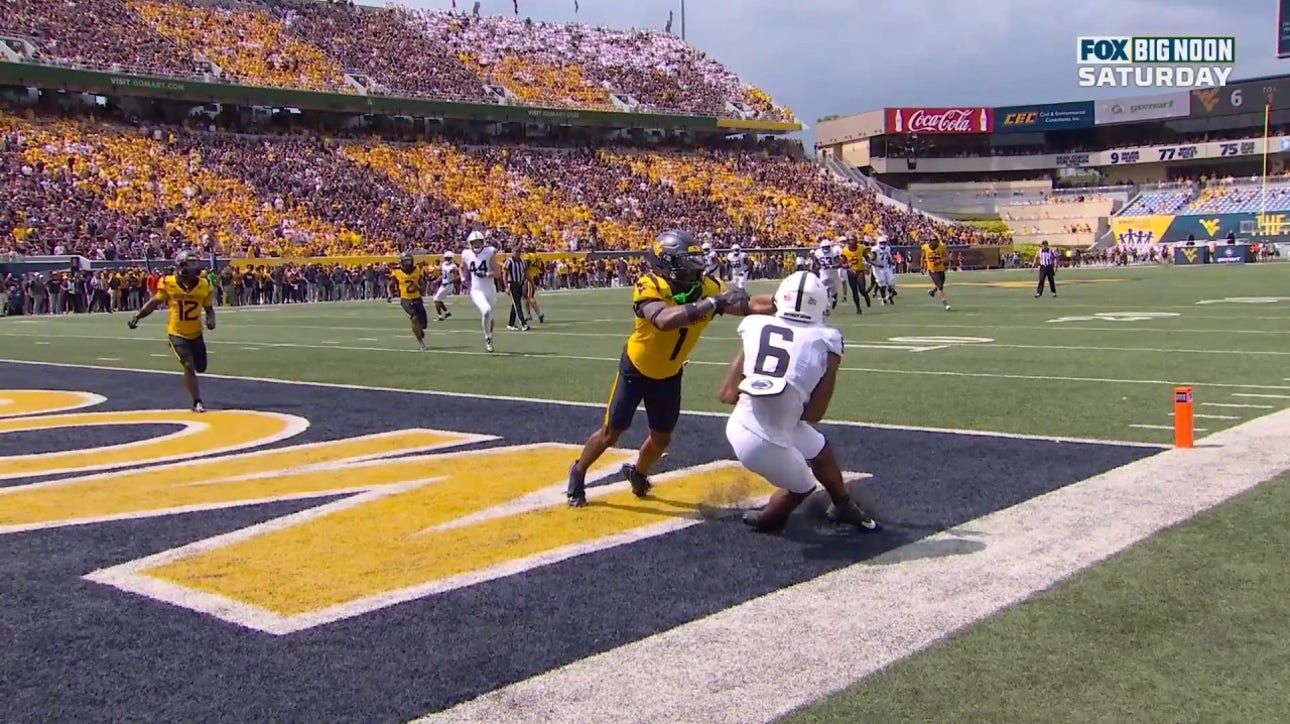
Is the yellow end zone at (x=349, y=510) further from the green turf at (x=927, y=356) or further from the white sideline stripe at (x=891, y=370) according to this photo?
the white sideline stripe at (x=891, y=370)

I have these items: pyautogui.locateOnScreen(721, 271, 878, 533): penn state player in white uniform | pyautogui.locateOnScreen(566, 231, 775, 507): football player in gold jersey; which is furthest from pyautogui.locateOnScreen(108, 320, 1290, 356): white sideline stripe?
pyautogui.locateOnScreen(721, 271, 878, 533): penn state player in white uniform

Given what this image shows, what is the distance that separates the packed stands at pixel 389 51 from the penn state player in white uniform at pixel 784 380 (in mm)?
46667

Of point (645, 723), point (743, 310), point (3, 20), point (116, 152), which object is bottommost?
point (645, 723)

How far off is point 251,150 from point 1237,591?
4778 centimetres

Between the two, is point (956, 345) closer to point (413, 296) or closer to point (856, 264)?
point (413, 296)

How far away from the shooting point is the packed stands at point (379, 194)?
3884 cm

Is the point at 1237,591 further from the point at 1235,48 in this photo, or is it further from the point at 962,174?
the point at 962,174

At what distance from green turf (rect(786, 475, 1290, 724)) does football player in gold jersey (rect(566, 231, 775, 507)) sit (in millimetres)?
2005

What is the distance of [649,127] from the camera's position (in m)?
62.0

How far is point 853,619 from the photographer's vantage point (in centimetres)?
450

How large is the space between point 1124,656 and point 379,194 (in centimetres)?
4588

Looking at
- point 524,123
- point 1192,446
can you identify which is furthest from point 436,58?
point 1192,446

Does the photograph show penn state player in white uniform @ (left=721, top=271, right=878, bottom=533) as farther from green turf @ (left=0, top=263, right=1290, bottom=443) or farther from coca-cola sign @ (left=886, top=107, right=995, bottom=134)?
coca-cola sign @ (left=886, top=107, right=995, bottom=134)

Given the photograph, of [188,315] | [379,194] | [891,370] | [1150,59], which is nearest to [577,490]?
[188,315]
